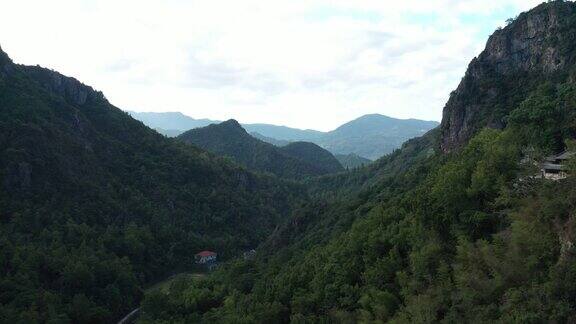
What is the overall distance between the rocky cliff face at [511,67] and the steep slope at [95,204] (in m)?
49.0

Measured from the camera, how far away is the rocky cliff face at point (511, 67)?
2499 inches

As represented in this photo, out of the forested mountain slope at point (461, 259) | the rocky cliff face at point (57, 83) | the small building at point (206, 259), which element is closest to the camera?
the forested mountain slope at point (461, 259)

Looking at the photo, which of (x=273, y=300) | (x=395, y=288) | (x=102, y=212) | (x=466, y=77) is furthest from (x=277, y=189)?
(x=395, y=288)

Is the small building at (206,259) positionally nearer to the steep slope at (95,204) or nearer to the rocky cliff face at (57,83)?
the steep slope at (95,204)

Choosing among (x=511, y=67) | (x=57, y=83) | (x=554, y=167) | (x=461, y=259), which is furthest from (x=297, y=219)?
(x=57, y=83)

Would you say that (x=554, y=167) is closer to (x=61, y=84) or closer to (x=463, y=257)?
(x=463, y=257)

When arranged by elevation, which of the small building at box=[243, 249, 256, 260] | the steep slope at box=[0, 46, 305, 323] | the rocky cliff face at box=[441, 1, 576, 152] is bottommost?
the small building at box=[243, 249, 256, 260]

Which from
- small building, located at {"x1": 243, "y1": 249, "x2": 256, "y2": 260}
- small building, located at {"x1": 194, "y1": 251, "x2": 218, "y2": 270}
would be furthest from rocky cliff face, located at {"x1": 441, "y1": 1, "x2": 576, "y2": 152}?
small building, located at {"x1": 194, "y1": 251, "x2": 218, "y2": 270}

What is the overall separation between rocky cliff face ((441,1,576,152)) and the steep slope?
4896 centimetres

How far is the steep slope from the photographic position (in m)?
67.4

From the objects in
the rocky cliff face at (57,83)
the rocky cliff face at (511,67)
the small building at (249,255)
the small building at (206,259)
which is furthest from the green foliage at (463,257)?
the rocky cliff face at (57,83)

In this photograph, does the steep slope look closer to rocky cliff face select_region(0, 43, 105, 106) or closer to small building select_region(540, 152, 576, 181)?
rocky cliff face select_region(0, 43, 105, 106)

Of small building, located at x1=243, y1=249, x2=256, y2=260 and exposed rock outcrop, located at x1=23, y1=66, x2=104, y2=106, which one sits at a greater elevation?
exposed rock outcrop, located at x1=23, y1=66, x2=104, y2=106

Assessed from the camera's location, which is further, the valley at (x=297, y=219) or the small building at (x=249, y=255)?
the small building at (x=249, y=255)
